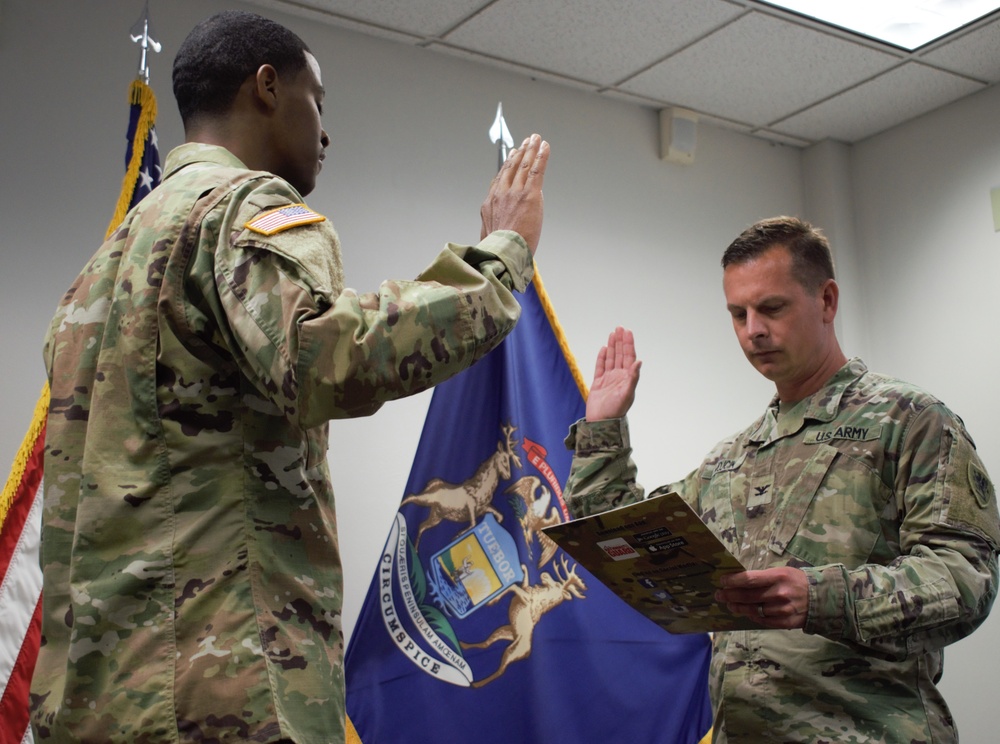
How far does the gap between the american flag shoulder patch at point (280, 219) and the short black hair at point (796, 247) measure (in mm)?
1074

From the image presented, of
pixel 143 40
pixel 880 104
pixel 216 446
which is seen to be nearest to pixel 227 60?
pixel 216 446

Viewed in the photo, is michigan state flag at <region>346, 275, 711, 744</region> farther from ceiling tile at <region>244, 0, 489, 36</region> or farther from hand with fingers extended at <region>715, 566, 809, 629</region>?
ceiling tile at <region>244, 0, 489, 36</region>

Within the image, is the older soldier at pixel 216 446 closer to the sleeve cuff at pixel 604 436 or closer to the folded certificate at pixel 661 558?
the folded certificate at pixel 661 558

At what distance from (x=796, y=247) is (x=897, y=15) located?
1738 mm

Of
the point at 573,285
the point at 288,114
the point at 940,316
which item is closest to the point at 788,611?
the point at 288,114

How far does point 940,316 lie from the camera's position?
382cm

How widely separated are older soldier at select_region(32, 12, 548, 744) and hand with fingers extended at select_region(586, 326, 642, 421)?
2.68 ft

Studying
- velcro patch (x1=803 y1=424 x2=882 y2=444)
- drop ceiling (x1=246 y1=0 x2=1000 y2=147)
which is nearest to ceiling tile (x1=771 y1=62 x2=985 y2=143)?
drop ceiling (x1=246 y1=0 x2=1000 y2=147)

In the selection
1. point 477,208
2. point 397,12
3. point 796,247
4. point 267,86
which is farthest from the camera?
point 477,208

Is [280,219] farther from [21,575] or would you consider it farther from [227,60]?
[21,575]

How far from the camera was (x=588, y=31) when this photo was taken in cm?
324

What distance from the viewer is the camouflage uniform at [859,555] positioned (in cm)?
146

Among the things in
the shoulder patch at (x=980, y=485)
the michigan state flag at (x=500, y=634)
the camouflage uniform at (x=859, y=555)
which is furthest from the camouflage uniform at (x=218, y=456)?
the michigan state flag at (x=500, y=634)

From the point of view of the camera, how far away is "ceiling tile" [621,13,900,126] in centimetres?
330
